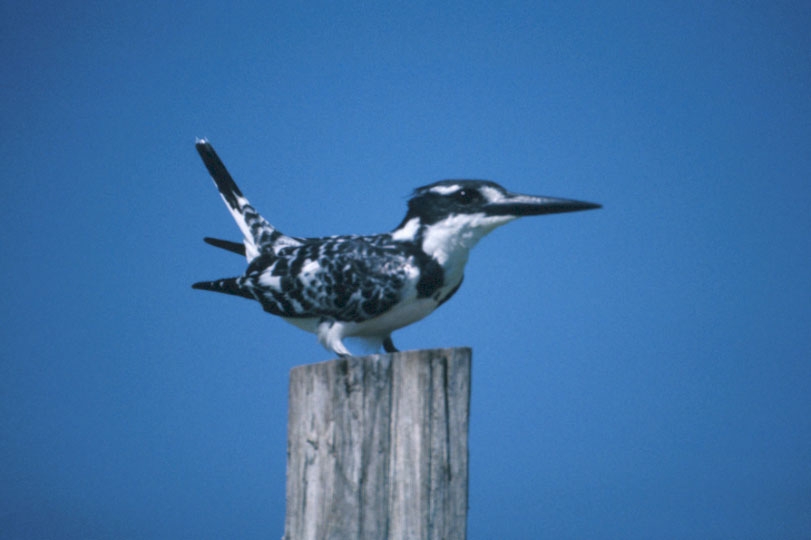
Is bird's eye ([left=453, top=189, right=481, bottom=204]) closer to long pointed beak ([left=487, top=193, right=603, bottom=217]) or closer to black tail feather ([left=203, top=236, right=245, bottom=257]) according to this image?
long pointed beak ([left=487, top=193, right=603, bottom=217])

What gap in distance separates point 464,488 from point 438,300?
1.33 meters

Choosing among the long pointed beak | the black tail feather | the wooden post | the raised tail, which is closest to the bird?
the long pointed beak

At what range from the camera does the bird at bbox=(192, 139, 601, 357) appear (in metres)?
3.61

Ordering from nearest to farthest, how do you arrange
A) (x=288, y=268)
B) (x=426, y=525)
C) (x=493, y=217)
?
(x=426, y=525)
(x=493, y=217)
(x=288, y=268)

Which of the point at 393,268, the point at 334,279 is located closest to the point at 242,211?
the point at 334,279

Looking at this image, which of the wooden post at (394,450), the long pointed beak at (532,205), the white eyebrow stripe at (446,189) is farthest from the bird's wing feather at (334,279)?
the wooden post at (394,450)

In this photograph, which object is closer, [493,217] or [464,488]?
[464,488]

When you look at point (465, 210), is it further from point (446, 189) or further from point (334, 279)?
point (334, 279)

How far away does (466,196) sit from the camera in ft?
12.0

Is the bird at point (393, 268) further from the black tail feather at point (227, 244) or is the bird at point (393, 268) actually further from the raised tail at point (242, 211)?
the black tail feather at point (227, 244)

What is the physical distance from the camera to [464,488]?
102 inches

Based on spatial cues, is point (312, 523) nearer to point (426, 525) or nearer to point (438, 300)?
point (426, 525)

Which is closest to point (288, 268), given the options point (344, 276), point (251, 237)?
point (344, 276)

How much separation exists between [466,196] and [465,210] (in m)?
0.07
